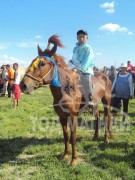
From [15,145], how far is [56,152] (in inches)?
51.3

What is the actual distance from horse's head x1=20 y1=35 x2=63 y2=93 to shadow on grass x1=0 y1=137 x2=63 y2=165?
2.18 meters

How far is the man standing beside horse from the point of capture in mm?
6492

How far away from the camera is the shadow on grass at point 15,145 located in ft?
21.7

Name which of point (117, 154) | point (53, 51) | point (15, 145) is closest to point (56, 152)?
point (15, 145)

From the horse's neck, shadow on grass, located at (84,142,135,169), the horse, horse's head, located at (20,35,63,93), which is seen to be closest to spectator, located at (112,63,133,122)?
shadow on grass, located at (84,142,135,169)

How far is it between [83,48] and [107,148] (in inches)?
106

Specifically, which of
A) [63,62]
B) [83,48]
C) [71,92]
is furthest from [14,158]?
[83,48]

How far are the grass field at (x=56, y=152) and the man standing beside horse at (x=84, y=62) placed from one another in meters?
1.43

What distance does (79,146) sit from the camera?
7199 mm

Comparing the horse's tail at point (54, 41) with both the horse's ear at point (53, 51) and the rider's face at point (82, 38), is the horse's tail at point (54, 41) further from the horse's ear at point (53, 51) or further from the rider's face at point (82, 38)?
the rider's face at point (82, 38)

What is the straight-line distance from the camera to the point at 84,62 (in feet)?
21.6

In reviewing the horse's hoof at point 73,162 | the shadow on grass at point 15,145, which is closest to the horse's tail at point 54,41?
the horse's hoof at point 73,162

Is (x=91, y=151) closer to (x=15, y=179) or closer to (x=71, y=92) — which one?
(x=71, y=92)

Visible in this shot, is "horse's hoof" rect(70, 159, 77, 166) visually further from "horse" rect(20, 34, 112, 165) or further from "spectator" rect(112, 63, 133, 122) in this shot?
"spectator" rect(112, 63, 133, 122)
